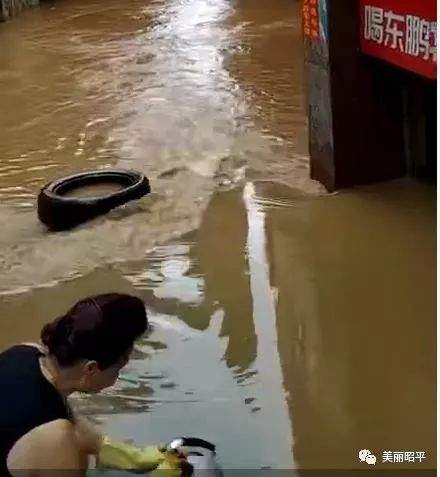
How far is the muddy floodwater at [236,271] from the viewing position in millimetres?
3164

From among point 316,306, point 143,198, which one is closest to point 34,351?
point 316,306

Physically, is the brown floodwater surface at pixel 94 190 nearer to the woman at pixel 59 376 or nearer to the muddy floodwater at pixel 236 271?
the muddy floodwater at pixel 236 271

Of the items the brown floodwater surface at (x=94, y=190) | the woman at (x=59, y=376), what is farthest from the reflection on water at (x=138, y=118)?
the woman at (x=59, y=376)

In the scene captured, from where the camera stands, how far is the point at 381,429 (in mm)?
3025

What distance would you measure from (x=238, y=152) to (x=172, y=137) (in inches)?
27.3

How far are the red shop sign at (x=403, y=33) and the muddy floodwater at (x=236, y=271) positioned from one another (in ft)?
2.54

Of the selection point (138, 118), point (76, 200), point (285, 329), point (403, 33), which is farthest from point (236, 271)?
point (138, 118)

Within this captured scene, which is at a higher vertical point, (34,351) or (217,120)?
(34,351)

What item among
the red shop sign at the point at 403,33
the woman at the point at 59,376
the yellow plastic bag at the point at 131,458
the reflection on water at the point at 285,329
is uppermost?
the red shop sign at the point at 403,33

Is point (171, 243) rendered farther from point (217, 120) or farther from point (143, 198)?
point (217, 120)

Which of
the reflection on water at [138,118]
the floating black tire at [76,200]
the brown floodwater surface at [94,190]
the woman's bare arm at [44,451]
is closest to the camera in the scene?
the woman's bare arm at [44,451]

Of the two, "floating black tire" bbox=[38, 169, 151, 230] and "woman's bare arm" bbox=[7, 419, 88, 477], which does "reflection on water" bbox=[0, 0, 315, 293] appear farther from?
"woman's bare arm" bbox=[7, 419, 88, 477]

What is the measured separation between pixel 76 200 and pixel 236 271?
1133mm

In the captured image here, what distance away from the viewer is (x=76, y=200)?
4945 millimetres
